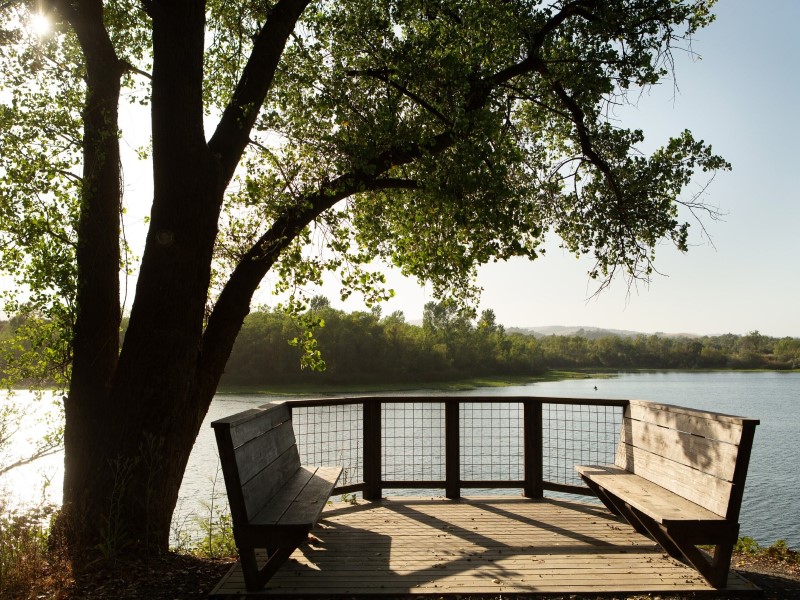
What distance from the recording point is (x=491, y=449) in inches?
449

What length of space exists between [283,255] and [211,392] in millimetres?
1977

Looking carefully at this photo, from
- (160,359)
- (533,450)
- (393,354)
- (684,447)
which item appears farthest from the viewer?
(393,354)

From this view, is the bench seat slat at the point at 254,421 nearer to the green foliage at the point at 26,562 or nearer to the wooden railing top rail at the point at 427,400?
the wooden railing top rail at the point at 427,400

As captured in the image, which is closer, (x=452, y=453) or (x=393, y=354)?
(x=452, y=453)

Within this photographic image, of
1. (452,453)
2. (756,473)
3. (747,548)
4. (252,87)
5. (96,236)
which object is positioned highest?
(252,87)

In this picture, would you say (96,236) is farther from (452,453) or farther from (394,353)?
(394,353)

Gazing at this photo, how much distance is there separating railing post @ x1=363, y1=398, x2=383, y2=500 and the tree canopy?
1058mm

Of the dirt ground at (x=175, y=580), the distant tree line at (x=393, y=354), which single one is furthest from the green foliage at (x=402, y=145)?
the distant tree line at (x=393, y=354)

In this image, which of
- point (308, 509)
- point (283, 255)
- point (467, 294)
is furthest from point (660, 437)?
point (283, 255)

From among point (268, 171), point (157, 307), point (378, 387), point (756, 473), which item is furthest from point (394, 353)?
point (157, 307)

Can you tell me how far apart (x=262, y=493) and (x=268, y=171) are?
4525 millimetres

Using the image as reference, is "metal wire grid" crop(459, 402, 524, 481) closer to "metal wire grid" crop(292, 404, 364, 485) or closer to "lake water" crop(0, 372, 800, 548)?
"metal wire grid" crop(292, 404, 364, 485)

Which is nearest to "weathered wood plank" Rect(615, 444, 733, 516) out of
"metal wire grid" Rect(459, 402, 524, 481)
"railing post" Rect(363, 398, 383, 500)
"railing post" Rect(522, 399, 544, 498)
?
"railing post" Rect(522, 399, 544, 498)

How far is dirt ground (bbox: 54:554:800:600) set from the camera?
370cm
